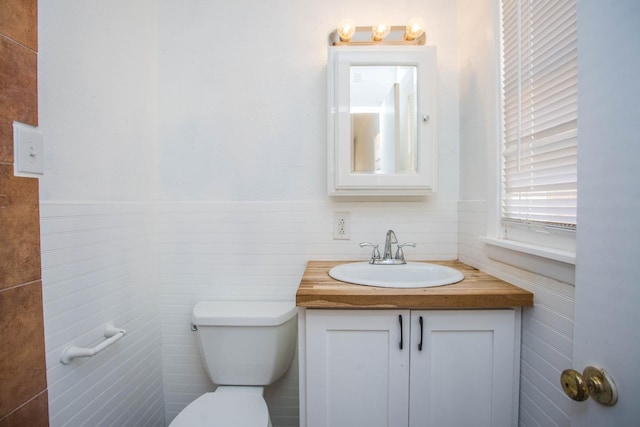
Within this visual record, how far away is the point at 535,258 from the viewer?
0.82 metres

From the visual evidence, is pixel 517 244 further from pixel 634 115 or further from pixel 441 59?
pixel 441 59

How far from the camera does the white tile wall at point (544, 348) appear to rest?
74 cm

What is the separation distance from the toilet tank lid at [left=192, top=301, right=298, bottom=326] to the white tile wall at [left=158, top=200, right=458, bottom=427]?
0.30 ft

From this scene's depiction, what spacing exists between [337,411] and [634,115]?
97 cm

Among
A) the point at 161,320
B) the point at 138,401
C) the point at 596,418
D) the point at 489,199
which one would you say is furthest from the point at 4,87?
the point at 489,199

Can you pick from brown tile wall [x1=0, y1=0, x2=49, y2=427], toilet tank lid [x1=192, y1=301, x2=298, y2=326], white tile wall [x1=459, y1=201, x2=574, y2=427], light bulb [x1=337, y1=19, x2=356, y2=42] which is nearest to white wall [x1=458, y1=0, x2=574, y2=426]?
white tile wall [x1=459, y1=201, x2=574, y2=427]

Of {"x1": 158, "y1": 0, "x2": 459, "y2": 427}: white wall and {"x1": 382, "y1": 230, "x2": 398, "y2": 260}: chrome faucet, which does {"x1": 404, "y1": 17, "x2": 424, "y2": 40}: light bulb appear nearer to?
{"x1": 158, "y1": 0, "x2": 459, "y2": 427}: white wall

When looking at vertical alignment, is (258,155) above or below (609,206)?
above

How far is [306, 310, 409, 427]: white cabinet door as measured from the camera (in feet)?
2.81

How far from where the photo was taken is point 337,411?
2.85 ft

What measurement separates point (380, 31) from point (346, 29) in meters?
0.15

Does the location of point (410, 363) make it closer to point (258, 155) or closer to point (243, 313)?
point (243, 313)

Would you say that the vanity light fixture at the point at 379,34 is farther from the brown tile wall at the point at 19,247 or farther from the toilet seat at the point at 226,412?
the toilet seat at the point at 226,412

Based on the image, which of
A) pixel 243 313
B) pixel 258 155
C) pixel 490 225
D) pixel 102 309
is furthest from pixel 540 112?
pixel 102 309
